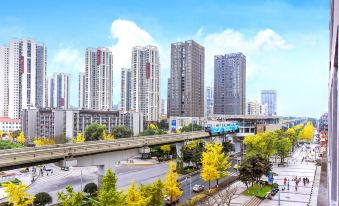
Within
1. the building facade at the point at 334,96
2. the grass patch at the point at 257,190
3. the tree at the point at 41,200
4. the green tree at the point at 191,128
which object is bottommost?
the grass patch at the point at 257,190

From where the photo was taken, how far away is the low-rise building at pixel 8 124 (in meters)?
87.0

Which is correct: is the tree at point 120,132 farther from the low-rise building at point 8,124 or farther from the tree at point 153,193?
the low-rise building at point 8,124

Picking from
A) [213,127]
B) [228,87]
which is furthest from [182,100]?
[213,127]

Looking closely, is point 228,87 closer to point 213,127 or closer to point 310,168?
point 213,127

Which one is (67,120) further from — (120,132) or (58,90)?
(58,90)

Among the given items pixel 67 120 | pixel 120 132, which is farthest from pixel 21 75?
pixel 120 132

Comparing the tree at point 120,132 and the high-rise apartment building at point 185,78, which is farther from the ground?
the high-rise apartment building at point 185,78

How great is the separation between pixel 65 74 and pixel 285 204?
119 m

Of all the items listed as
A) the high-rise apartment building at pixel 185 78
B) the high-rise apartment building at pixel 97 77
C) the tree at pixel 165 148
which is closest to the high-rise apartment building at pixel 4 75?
the high-rise apartment building at pixel 97 77

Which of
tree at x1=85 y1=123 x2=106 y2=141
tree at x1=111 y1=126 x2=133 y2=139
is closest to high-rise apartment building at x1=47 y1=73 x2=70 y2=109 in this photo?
tree at x1=85 y1=123 x2=106 y2=141

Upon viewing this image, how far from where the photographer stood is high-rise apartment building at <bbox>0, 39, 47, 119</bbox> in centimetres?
8906

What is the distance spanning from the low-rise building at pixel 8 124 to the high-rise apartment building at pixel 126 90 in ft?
105

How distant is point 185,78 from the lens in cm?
9262

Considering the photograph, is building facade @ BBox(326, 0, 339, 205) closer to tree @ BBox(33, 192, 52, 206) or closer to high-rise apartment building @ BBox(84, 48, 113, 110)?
tree @ BBox(33, 192, 52, 206)
